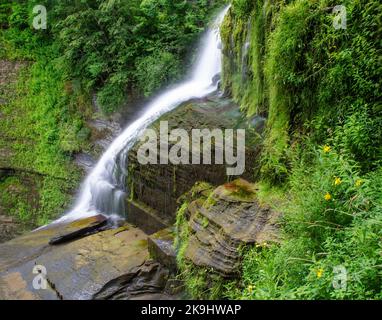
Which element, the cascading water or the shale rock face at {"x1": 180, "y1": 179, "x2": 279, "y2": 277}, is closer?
the shale rock face at {"x1": 180, "y1": 179, "x2": 279, "y2": 277}

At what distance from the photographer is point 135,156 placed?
6992 millimetres

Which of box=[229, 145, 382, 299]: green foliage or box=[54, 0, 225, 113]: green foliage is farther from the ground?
box=[54, 0, 225, 113]: green foliage

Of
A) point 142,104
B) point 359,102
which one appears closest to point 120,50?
point 142,104

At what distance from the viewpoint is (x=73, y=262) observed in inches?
229

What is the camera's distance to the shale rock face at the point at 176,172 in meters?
5.38

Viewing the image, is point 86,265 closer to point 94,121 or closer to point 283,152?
point 283,152

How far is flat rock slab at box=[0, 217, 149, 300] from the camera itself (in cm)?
528

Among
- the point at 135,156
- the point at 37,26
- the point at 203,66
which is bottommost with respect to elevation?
the point at 135,156

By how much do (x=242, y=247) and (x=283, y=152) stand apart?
3.90 ft

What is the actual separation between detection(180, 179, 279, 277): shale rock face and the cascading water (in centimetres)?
313
